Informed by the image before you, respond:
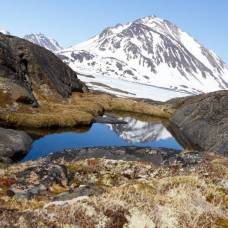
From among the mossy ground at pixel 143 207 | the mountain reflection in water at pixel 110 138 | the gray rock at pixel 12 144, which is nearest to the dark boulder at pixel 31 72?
the mountain reflection in water at pixel 110 138

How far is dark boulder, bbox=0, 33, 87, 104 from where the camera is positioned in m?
94.7

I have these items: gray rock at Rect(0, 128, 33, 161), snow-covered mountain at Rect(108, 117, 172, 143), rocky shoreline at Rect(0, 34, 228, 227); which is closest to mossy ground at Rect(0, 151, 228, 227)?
rocky shoreline at Rect(0, 34, 228, 227)

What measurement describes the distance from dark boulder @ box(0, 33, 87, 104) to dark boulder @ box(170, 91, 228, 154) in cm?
3286

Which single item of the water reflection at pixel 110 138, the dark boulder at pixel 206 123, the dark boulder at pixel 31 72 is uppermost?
the dark boulder at pixel 31 72

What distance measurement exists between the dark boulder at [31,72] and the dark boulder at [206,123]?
32.9 meters

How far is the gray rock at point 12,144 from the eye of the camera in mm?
54188

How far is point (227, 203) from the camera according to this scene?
1688 centimetres

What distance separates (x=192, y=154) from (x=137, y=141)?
4135 cm

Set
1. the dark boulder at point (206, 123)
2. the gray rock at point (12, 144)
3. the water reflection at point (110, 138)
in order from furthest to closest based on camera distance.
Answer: the dark boulder at point (206, 123) → the water reflection at point (110, 138) → the gray rock at point (12, 144)

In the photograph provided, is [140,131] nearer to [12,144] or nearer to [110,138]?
[110,138]

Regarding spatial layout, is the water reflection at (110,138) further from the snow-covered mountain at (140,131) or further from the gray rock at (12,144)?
the gray rock at (12,144)

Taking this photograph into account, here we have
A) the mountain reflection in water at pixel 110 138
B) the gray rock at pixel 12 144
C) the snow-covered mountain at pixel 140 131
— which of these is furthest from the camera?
the snow-covered mountain at pixel 140 131

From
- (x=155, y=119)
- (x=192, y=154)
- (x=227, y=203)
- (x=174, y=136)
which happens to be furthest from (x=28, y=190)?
(x=155, y=119)

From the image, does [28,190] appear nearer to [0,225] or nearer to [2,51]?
[0,225]
